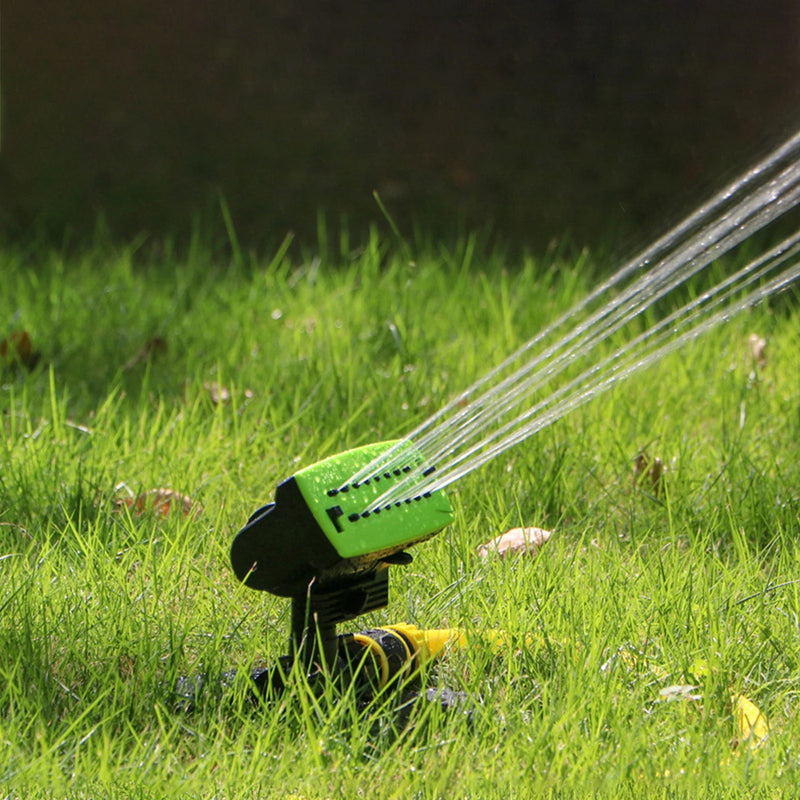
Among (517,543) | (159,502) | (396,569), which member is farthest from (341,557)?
(159,502)

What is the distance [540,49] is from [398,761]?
3.48m

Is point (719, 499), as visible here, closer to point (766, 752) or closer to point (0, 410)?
point (766, 752)

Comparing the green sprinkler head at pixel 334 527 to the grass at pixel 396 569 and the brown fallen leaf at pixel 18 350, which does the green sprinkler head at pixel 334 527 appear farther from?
the brown fallen leaf at pixel 18 350

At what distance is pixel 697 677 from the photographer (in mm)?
1763

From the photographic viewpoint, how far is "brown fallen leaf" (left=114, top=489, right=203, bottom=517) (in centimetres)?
230

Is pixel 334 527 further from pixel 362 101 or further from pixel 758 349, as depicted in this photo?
pixel 362 101

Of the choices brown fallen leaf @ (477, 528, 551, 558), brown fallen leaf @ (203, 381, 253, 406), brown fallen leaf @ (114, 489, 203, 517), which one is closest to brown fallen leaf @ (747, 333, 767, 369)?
brown fallen leaf @ (477, 528, 551, 558)

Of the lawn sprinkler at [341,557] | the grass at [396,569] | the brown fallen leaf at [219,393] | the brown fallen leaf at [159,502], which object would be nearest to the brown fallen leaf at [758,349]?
the grass at [396,569]

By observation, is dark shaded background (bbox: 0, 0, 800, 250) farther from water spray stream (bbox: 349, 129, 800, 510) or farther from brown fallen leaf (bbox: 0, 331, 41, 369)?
brown fallen leaf (bbox: 0, 331, 41, 369)

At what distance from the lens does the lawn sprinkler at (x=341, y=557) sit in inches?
63.1

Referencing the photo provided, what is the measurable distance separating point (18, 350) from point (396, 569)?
1.43 metres

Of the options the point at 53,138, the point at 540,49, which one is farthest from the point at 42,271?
the point at 540,49

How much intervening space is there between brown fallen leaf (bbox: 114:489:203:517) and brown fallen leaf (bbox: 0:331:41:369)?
0.84 m

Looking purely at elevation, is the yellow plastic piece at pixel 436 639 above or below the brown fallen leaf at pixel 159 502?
above
